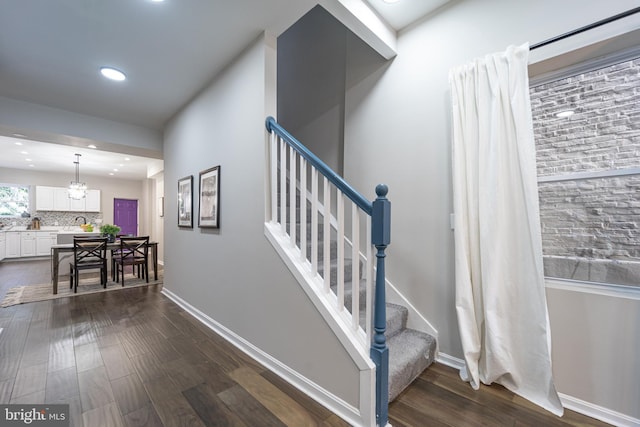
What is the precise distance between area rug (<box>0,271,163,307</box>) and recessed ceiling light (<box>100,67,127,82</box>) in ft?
10.8

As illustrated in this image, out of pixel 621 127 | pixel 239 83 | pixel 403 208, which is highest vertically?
pixel 239 83

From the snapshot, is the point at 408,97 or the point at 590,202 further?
the point at 408,97

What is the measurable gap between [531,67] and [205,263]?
327cm

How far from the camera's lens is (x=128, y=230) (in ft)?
31.2

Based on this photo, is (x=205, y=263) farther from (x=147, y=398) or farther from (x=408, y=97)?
(x=408, y=97)

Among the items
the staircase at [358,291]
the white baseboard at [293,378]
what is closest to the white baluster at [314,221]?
the staircase at [358,291]

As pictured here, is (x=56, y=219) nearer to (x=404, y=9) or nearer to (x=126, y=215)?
(x=126, y=215)

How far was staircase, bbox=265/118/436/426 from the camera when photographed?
1.39 meters

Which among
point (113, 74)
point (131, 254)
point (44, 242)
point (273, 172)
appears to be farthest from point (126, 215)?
point (273, 172)

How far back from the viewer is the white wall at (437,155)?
1.48 metres

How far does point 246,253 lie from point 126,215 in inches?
376

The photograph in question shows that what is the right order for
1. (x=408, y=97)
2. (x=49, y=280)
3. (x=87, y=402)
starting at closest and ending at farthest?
(x=87, y=402), (x=408, y=97), (x=49, y=280)

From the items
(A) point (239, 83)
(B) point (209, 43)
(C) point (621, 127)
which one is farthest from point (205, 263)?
(C) point (621, 127)

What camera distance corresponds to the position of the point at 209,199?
2820 mm
